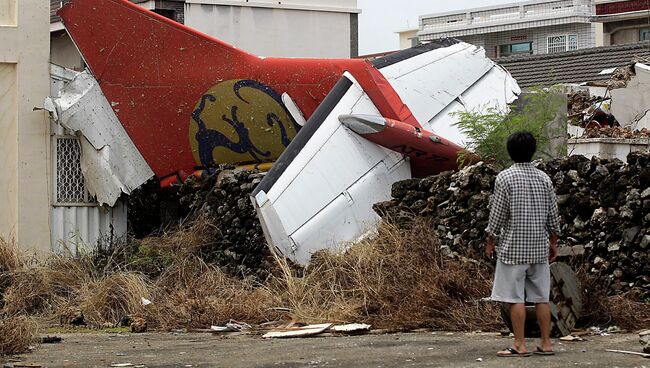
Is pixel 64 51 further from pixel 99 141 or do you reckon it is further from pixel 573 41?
pixel 573 41

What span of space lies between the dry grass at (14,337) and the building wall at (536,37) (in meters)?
35.4

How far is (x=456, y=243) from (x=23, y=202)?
640cm

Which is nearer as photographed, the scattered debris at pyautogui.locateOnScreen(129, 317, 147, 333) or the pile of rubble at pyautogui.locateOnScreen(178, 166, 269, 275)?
the scattered debris at pyautogui.locateOnScreen(129, 317, 147, 333)

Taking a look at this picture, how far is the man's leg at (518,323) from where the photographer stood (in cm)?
780

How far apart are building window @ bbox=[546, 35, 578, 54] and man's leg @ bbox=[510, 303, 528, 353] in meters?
36.2

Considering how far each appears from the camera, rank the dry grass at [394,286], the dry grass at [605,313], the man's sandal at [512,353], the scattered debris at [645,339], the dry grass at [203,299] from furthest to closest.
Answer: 1. the dry grass at [203,299]
2. the dry grass at [394,286]
3. the dry grass at [605,313]
4. the man's sandal at [512,353]
5. the scattered debris at [645,339]

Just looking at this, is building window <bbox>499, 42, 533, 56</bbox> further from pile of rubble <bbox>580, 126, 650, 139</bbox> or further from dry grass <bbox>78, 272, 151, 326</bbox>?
dry grass <bbox>78, 272, 151, 326</bbox>

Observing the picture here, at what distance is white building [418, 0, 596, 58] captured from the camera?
4253 cm

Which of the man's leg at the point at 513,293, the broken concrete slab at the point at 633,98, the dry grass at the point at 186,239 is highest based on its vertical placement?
the broken concrete slab at the point at 633,98

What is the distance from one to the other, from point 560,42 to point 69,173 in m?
30.4

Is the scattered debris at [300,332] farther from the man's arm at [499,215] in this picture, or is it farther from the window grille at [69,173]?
the window grille at [69,173]

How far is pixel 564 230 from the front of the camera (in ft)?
35.5

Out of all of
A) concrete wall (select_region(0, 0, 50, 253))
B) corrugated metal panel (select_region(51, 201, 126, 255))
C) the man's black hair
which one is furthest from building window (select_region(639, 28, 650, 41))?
the man's black hair

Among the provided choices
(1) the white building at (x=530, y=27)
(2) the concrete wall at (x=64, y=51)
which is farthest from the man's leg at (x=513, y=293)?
(1) the white building at (x=530, y=27)
